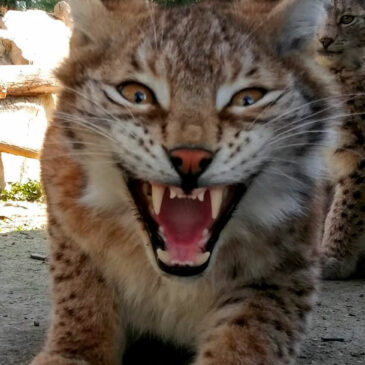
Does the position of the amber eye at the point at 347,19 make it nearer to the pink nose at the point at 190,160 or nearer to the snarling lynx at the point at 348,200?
the snarling lynx at the point at 348,200

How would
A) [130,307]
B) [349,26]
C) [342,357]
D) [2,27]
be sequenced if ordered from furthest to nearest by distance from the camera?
[2,27] → [349,26] → [342,357] → [130,307]

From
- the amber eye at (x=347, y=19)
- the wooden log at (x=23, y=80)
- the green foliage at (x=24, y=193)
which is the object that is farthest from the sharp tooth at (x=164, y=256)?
the green foliage at (x=24, y=193)

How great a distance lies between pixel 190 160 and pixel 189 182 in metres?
0.10

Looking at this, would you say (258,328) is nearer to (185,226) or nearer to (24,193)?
(185,226)

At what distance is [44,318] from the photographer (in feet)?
13.4

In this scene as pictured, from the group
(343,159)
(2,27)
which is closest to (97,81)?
(343,159)

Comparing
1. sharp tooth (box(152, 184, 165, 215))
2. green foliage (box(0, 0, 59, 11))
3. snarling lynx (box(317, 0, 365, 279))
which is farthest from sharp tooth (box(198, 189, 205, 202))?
green foliage (box(0, 0, 59, 11))

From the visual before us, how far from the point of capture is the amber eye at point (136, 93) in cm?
272

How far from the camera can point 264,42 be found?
2.97 meters

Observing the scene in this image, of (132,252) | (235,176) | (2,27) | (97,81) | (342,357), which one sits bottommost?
(342,357)

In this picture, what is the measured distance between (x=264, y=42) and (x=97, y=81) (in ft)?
2.16

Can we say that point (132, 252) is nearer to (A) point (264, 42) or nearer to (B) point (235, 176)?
(B) point (235, 176)

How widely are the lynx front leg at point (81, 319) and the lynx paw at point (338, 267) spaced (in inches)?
114

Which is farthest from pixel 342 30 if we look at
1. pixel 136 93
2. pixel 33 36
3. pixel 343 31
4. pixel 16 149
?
pixel 33 36
